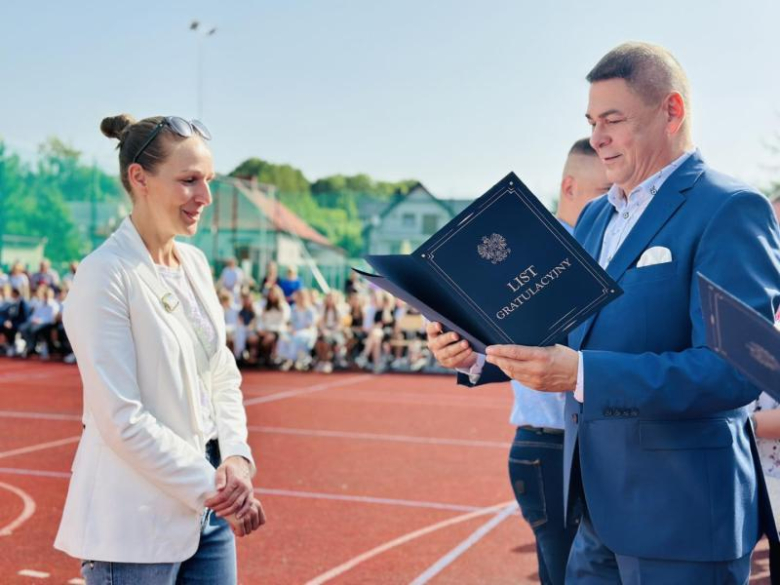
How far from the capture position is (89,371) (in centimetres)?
254

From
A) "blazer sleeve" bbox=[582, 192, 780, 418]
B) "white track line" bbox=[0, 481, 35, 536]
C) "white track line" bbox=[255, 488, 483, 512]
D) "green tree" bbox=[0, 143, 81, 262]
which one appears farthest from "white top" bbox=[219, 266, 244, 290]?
"blazer sleeve" bbox=[582, 192, 780, 418]

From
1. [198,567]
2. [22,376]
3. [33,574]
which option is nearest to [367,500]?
[33,574]

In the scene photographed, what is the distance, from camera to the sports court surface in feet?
18.7

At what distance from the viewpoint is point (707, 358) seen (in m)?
2.29

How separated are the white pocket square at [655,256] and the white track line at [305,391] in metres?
11.1

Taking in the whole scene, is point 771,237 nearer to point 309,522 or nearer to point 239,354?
point 309,522

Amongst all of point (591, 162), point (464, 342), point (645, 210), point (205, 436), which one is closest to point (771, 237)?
point (645, 210)

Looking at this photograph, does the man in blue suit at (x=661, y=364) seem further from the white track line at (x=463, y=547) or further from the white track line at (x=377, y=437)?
the white track line at (x=377, y=437)

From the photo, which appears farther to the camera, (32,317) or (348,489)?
(32,317)

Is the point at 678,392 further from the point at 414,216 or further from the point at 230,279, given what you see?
the point at 230,279

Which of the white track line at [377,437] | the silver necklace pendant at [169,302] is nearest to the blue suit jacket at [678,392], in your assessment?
the silver necklace pendant at [169,302]

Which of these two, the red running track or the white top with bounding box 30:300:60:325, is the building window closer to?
the red running track

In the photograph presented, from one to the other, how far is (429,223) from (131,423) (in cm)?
1837

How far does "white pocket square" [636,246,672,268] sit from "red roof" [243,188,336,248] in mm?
22151
